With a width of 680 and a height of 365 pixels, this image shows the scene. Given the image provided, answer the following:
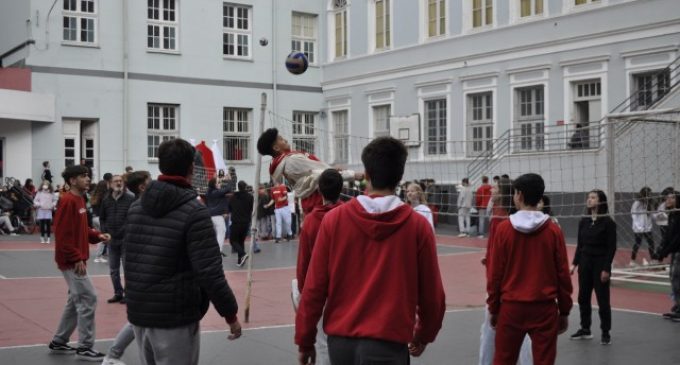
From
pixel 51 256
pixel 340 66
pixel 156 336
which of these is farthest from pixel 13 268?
pixel 340 66

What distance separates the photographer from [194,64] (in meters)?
34.2

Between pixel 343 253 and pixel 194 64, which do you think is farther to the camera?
pixel 194 64

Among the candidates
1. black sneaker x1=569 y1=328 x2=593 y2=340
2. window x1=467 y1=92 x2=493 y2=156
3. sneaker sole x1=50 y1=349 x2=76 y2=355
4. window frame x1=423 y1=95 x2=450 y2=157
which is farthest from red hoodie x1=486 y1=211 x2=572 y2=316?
window frame x1=423 y1=95 x2=450 y2=157

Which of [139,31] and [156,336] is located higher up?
[139,31]

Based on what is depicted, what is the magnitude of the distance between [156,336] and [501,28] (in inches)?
1004

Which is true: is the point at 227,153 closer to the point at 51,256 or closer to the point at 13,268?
the point at 51,256

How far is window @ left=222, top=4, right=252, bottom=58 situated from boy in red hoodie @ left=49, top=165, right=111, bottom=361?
88.3ft

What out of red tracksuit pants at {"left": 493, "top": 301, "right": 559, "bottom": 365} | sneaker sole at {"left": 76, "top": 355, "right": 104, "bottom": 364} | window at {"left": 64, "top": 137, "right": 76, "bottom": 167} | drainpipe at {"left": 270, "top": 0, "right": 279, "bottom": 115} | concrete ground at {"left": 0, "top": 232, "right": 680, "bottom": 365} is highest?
drainpipe at {"left": 270, "top": 0, "right": 279, "bottom": 115}

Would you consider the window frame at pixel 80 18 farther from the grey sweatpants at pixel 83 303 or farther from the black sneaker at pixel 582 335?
the black sneaker at pixel 582 335

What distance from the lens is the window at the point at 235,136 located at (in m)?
35.3

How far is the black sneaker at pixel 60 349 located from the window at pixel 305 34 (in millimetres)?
28738

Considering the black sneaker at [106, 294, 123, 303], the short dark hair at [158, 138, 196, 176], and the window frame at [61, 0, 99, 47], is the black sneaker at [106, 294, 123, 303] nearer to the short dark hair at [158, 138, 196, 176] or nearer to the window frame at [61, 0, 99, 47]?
the short dark hair at [158, 138, 196, 176]

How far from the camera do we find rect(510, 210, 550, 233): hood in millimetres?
6406

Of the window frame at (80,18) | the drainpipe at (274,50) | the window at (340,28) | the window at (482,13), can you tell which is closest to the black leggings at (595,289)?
the window at (482,13)
